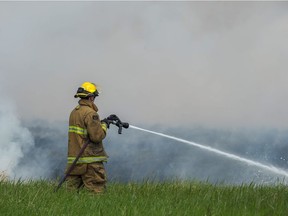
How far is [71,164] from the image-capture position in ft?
30.1

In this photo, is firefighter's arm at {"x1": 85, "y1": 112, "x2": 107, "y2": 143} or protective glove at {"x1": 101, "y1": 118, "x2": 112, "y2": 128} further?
protective glove at {"x1": 101, "y1": 118, "x2": 112, "y2": 128}

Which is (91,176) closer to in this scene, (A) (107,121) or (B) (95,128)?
(B) (95,128)

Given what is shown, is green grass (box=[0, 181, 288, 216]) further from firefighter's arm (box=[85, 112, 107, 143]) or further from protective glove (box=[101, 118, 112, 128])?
protective glove (box=[101, 118, 112, 128])

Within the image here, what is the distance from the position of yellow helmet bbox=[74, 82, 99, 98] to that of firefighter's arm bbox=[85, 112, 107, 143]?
1.22 ft

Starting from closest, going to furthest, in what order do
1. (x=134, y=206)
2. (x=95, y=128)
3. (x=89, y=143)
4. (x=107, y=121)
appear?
(x=134, y=206), (x=95, y=128), (x=89, y=143), (x=107, y=121)

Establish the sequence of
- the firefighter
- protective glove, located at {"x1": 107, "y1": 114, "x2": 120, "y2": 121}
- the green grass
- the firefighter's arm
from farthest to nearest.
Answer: protective glove, located at {"x1": 107, "y1": 114, "x2": 120, "y2": 121} < the firefighter < the firefighter's arm < the green grass

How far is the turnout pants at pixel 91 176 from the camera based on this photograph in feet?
30.1

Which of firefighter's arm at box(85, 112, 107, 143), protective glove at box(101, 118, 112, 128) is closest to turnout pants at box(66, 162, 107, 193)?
firefighter's arm at box(85, 112, 107, 143)

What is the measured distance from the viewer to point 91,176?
30.2 feet

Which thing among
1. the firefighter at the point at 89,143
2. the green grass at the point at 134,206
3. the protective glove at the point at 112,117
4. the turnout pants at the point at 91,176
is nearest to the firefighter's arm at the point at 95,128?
the firefighter at the point at 89,143

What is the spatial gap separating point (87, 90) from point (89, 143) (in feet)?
3.09

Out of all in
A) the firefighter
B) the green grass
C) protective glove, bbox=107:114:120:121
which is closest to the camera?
the green grass

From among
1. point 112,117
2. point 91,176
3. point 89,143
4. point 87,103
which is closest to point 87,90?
point 87,103

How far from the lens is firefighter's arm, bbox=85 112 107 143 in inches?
352
